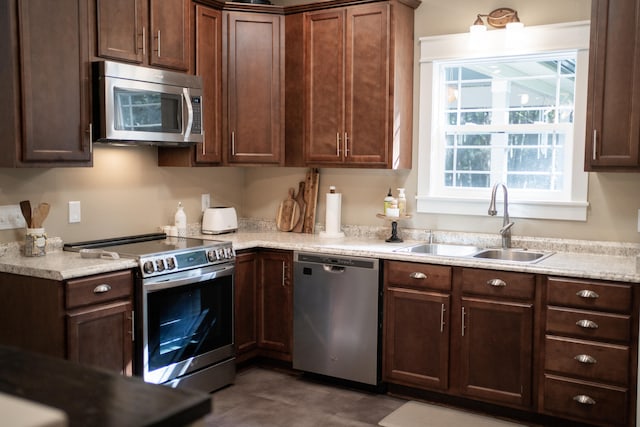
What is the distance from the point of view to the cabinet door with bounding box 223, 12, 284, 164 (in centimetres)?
454

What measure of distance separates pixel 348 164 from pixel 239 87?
2.96ft

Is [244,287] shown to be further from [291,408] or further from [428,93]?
[428,93]

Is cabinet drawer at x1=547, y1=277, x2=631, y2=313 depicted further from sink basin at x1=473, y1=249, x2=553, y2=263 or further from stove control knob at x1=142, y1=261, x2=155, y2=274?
stove control knob at x1=142, y1=261, x2=155, y2=274

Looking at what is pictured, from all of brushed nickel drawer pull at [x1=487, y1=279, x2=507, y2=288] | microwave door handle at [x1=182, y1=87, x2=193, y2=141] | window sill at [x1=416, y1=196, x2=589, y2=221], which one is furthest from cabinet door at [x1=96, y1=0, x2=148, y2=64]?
brushed nickel drawer pull at [x1=487, y1=279, x2=507, y2=288]

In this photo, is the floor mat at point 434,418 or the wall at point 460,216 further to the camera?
the wall at point 460,216

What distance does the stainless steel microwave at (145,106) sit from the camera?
11.8 feet

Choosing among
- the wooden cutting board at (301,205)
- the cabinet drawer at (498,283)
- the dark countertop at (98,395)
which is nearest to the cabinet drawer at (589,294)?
the cabinet drawer at (498,283)

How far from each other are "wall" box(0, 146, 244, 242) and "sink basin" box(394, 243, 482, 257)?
158 centimetres

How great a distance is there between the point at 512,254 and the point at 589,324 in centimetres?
76

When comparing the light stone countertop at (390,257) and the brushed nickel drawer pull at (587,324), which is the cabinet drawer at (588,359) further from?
the light stone countertop at (390,257)

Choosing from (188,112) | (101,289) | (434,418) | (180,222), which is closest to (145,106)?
(188,112)

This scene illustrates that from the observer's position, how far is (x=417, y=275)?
387 centimetres

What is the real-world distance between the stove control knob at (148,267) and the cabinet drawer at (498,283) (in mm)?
1671

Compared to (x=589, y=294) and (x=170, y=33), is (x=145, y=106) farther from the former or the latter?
(x=589, y=294)
